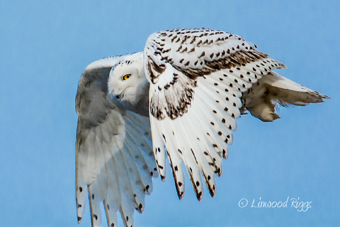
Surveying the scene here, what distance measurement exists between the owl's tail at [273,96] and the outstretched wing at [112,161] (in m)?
1.35

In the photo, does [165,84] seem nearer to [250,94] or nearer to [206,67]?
[206,67]

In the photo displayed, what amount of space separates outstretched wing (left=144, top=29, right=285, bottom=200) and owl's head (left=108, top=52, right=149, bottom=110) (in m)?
0.42

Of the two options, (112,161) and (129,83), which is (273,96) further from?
(112,161)

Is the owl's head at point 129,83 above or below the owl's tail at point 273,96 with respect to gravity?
above

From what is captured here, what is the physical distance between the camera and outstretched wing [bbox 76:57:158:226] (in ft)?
23.4

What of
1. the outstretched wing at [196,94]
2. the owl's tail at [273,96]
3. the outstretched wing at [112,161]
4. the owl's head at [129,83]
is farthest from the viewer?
the outstretched wing at [112,161]

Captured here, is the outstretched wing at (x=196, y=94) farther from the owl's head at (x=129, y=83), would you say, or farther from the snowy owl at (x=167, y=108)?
the owl's head at (x=129, y=83)

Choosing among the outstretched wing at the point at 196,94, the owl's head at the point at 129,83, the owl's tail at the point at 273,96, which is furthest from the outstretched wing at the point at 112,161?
the outstretched wing at the point at 196,94

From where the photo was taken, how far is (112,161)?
24.0 ft

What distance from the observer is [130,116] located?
726cm

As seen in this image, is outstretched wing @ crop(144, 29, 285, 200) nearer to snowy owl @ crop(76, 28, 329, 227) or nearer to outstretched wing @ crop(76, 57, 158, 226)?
snowy owl @ crop(76, 28, 329, 227)

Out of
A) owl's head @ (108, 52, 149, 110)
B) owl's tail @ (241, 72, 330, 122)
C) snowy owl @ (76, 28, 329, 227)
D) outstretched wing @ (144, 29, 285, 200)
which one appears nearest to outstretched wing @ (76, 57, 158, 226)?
snowy owl @ (76, 28, 329, 227)

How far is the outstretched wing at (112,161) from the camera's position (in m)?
7.14

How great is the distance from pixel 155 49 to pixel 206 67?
499 millimetres
